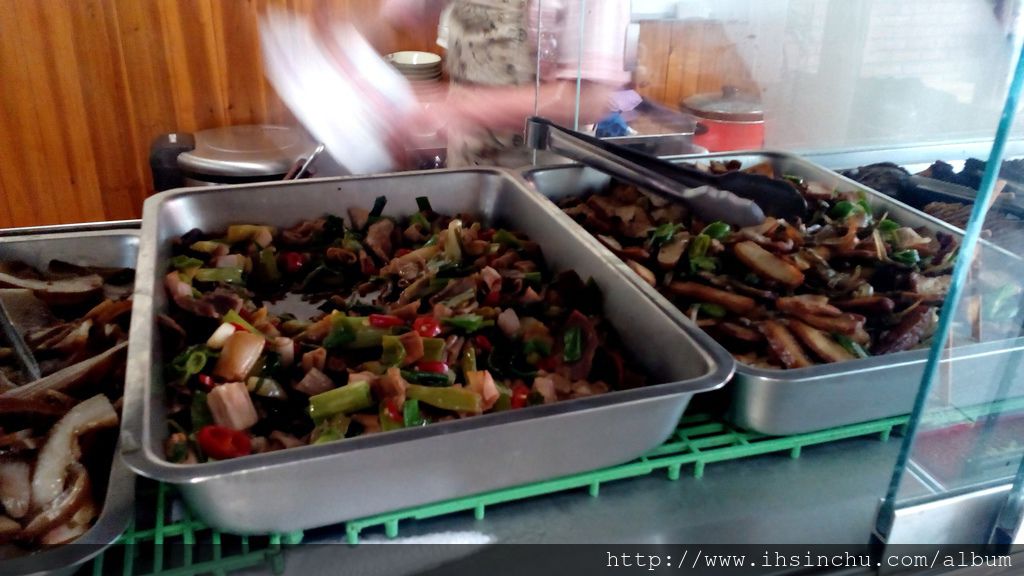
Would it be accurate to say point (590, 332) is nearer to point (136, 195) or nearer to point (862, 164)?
point (862, 164)

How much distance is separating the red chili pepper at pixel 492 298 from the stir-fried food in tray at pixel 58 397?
0.45m

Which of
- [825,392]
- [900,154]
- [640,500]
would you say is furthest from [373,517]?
[900,154]

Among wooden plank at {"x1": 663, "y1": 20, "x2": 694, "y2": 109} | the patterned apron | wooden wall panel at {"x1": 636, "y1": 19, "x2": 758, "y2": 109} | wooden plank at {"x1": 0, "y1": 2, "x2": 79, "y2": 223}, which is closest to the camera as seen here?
the patterned apron

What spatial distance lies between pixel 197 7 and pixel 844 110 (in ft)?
7.36

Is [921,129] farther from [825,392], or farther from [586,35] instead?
[825,392]

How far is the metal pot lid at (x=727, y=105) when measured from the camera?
88.0 inches

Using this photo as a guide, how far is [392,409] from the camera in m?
0.80

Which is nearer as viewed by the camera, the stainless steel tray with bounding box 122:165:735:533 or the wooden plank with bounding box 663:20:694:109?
the stainless steel tray with bounding box 122:165:735:533

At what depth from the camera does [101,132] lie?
287cm

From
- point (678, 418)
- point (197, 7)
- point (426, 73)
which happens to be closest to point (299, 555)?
point (678, 418)

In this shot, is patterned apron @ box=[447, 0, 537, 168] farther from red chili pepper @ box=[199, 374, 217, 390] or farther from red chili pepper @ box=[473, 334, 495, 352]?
red chili pepper @ box=[199, 374, 217, 390]

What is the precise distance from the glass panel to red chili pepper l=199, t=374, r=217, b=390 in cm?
70

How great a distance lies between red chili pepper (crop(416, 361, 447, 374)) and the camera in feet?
2.87

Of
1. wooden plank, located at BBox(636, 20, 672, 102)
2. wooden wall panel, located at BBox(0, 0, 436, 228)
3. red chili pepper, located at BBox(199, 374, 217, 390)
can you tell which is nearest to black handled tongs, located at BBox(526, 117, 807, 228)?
red chili pepper, located at BBox(199, 374, 217, 390)
